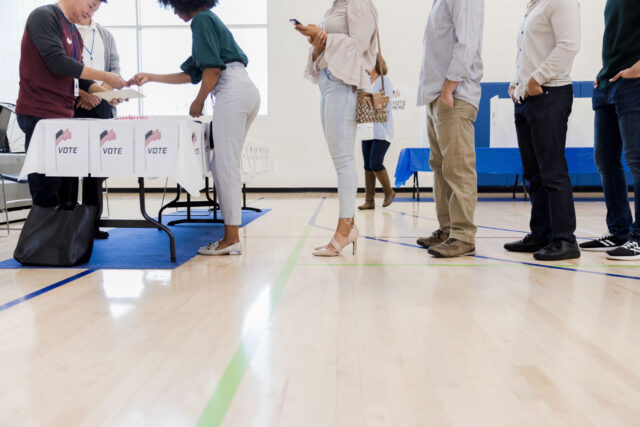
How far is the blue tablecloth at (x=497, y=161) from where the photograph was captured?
491cm

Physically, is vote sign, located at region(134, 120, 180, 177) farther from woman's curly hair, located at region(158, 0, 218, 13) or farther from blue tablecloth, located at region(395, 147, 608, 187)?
blue tablecloth, located at region(395, 147, 608, 187)

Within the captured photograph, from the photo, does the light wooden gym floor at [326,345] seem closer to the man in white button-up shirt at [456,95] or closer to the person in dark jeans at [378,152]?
the man in white button-up shirt at [456,95]

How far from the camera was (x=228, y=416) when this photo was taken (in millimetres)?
829

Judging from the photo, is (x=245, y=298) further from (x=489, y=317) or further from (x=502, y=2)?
(x=502, y=2)

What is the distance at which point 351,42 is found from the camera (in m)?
2.04

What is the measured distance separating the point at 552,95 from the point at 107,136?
1.98 meters

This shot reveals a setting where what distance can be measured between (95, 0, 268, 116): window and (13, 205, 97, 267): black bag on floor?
5.56m

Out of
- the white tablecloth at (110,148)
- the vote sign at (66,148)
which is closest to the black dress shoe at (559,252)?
the white tablecloth at (110,148)

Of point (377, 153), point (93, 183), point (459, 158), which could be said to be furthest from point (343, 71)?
point (377, 153)

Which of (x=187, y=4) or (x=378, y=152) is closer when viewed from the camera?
(x=187, y=4)

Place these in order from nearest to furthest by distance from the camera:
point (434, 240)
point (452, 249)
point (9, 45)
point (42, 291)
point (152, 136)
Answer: point (42, 291) → point (152, 136) → point (452, 249) → point (434, 240) → point (9, 45)

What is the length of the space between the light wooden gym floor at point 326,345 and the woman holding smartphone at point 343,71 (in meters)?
0.39

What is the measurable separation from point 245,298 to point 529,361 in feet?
2.90

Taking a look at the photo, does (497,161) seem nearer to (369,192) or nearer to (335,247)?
(369,192)
